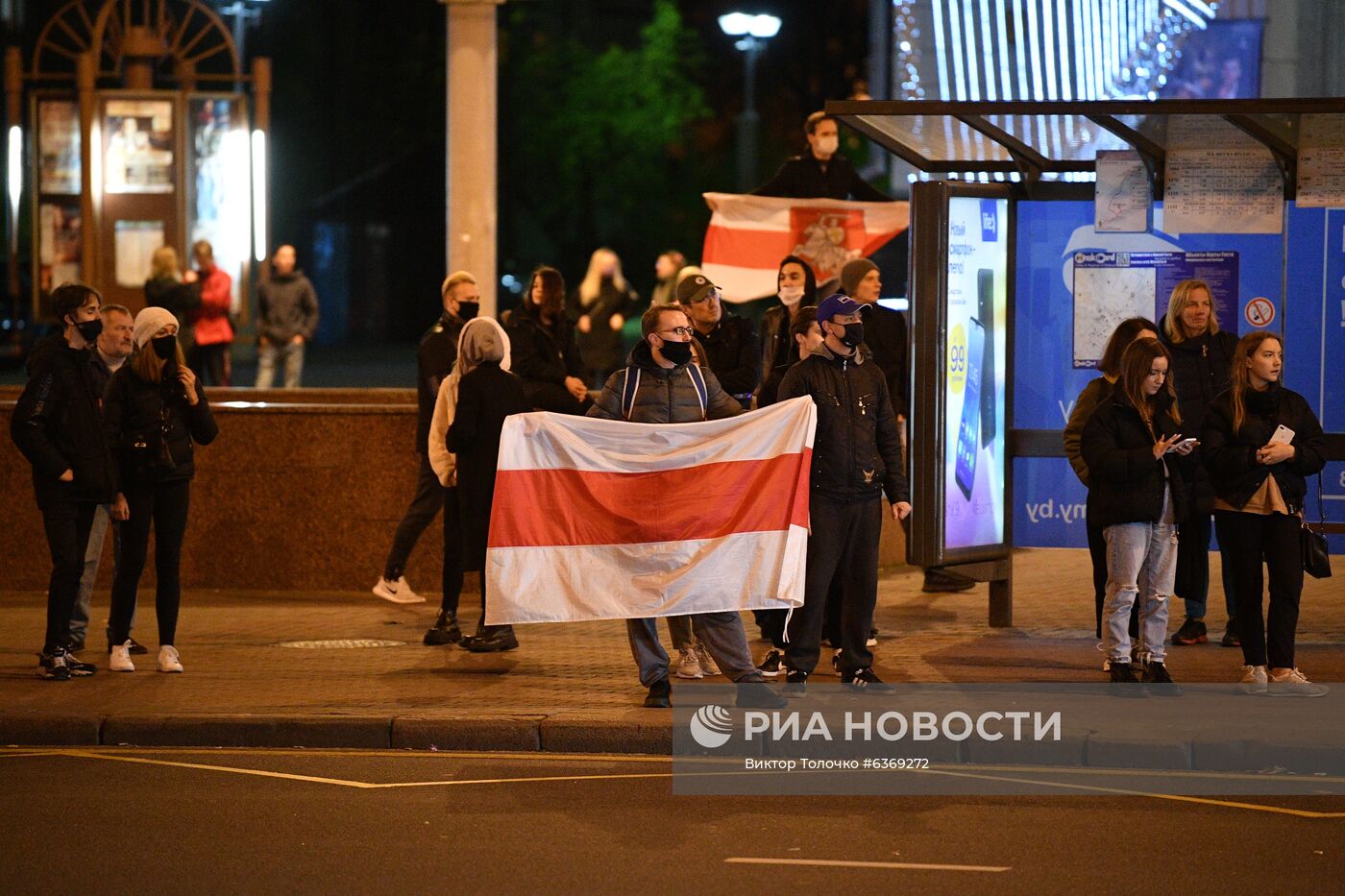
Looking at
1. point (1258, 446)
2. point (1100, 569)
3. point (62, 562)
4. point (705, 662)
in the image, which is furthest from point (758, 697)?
point (62, 562)

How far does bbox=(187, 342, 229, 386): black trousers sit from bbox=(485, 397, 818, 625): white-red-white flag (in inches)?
403

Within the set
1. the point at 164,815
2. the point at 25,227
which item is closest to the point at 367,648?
the point at 164,815

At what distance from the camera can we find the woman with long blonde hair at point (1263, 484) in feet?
30.5

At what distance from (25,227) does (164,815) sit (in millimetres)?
33410

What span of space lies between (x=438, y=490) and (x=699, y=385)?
3192 millimetres

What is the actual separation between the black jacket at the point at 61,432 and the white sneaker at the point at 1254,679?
588cm

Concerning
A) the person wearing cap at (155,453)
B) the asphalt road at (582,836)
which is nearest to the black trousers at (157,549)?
the person wearing cap at (155,453)

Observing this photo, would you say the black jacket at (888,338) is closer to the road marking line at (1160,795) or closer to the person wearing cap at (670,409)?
the person wearing cap at (670,409)

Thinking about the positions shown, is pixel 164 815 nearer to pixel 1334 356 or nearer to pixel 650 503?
pixel 650 503

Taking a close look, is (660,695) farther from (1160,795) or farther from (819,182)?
(819,182)

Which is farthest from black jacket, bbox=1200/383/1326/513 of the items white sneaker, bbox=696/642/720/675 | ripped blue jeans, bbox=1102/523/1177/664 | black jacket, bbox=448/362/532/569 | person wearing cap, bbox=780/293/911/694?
black jacket, bbox=448/362/532/569

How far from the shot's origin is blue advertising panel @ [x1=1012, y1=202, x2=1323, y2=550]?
11484 mm

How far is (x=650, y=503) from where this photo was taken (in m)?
9.23

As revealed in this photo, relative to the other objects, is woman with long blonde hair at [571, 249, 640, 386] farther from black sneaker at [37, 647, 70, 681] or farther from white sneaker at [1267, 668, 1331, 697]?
white sneaker at [1267, 668, 1331, 697]
